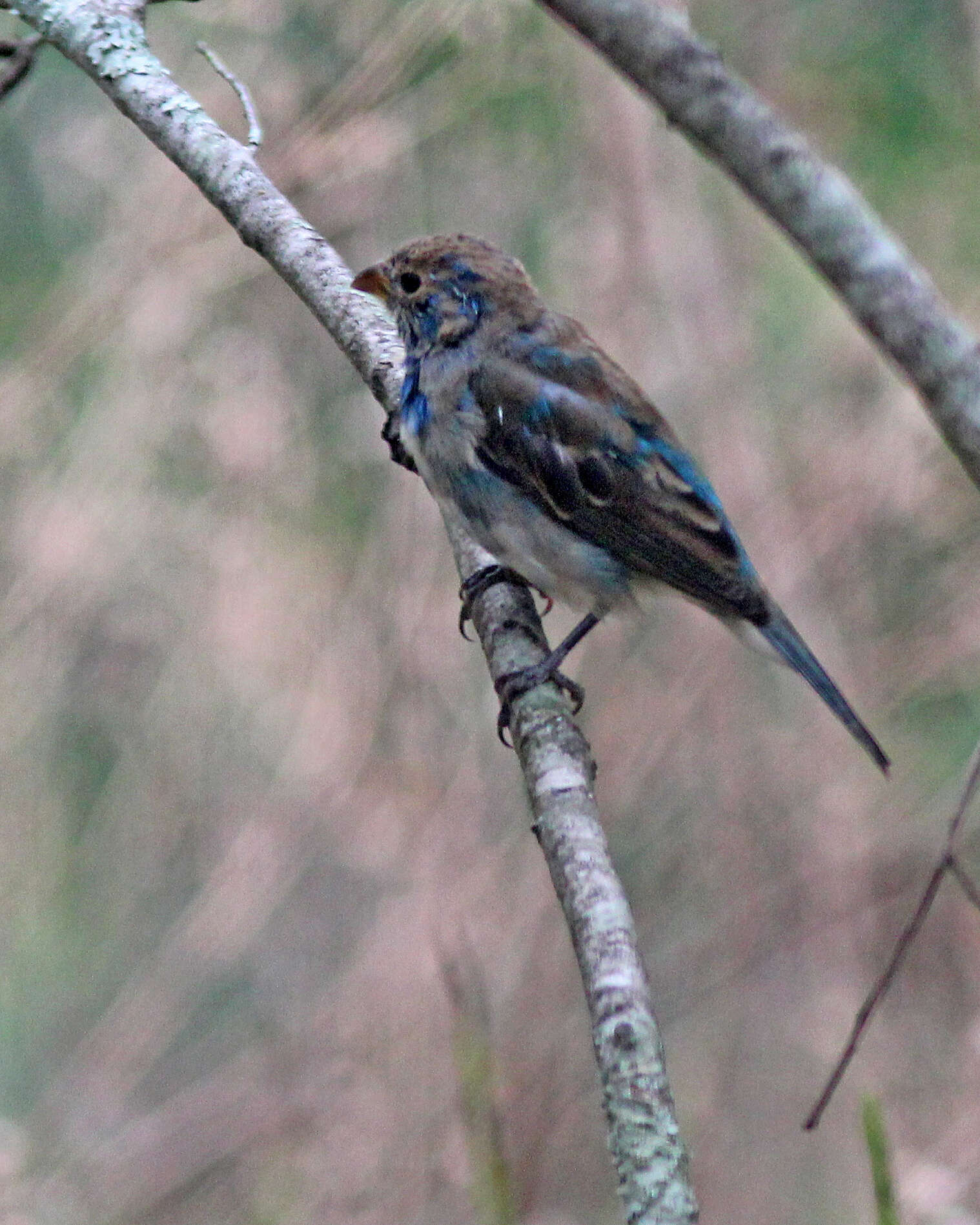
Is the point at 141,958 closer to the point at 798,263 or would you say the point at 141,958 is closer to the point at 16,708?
the point at 16,708

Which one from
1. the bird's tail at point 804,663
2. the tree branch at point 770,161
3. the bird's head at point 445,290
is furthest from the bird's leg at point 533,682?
the tree branch at point 770,161

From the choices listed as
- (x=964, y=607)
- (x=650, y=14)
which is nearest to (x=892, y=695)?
(x=964, y=607)

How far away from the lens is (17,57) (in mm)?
3578

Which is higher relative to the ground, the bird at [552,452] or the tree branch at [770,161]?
the bird at [552,452]

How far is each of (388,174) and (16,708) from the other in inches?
94.3

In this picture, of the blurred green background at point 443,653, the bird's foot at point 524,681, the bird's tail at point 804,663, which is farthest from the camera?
the blurred green background at point 443,653

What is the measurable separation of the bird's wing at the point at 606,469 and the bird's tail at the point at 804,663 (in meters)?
0.05

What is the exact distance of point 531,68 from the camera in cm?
558

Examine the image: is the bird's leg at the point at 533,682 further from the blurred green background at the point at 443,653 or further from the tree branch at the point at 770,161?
the blurred green background at the point at 443,653

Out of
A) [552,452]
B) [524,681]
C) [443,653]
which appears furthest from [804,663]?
[443,653]

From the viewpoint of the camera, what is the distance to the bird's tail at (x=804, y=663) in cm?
362

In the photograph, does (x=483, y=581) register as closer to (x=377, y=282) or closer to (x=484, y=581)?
(x=484, y=581)

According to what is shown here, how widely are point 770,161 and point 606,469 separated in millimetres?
2446

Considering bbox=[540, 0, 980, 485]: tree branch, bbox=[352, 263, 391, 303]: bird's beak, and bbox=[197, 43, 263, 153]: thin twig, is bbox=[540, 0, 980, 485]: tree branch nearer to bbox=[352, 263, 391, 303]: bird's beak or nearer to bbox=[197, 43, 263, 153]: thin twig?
bbox=[197, 43, 263, 153]: thin twig
